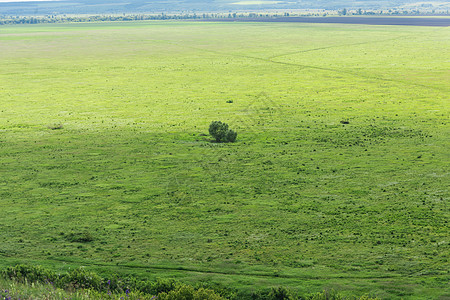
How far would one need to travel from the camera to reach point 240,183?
3081 centimetres

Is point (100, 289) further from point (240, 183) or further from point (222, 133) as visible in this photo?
point (222, 133)

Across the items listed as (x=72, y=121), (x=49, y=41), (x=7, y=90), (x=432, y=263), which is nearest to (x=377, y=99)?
(x=72, y=121)

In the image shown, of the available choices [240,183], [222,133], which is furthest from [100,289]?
[222,133]

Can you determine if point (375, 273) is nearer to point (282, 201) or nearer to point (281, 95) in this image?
point (282, 201)

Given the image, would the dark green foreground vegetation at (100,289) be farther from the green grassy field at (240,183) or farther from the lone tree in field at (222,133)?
the lone tree in field at (222,133)

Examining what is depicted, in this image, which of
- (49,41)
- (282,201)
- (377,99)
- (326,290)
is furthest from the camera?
(49,41)

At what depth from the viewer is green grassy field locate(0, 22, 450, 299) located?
2078 cm

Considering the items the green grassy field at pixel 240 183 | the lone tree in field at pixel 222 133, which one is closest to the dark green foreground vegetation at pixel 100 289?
the green grassy field at pixel 240 183

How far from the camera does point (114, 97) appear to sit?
65.1 m

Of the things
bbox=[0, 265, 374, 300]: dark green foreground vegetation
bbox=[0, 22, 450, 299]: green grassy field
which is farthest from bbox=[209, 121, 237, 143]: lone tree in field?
bbox=[0, 265, 374, 300]: dark green foreground vegetation

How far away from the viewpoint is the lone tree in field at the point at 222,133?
40.6 metres

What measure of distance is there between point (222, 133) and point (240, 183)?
417 inches

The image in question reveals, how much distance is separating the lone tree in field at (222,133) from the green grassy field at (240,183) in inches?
35.0

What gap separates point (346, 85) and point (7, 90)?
1804 inches
